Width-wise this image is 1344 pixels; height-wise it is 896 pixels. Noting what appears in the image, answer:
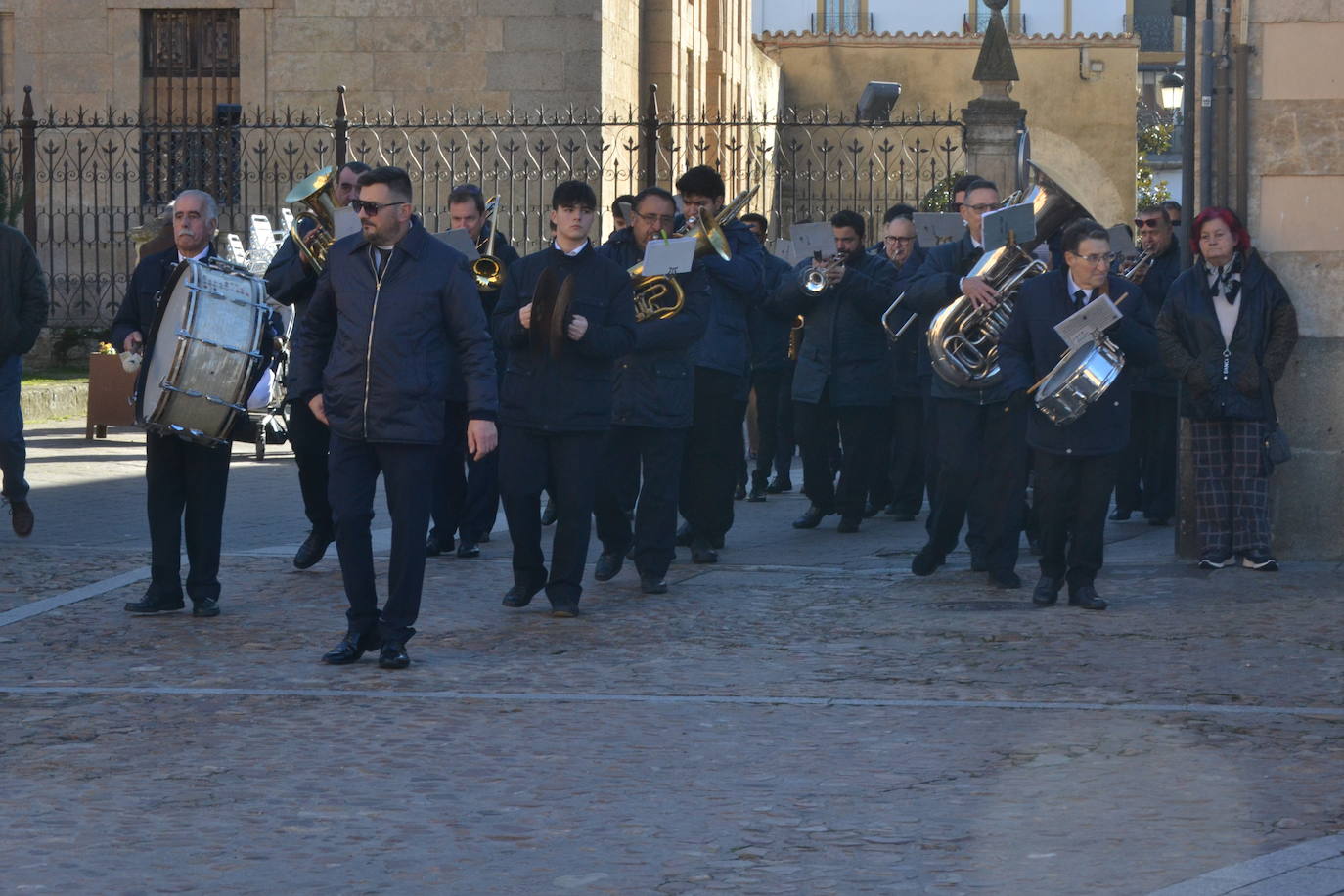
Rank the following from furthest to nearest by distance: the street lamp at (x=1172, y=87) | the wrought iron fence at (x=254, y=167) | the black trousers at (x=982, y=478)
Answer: the street lamp at (x=1172, y=87) → the wrought iron fence at (x=254, y=167) → the black trousers at (x=982, y=478)

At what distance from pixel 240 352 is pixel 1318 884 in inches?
199

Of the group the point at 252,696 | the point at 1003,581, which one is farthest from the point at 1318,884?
the point at 1003,581

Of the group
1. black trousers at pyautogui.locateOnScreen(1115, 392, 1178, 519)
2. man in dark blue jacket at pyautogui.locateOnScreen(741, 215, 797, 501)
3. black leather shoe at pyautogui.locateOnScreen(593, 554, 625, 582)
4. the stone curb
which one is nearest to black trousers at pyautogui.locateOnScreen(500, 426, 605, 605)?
black leather shoe at pyautogui.locateOnScreen(593, 554, 625, 582)

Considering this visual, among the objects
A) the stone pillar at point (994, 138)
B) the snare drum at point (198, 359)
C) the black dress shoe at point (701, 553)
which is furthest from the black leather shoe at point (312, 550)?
the stone pillar at point (994, 138)

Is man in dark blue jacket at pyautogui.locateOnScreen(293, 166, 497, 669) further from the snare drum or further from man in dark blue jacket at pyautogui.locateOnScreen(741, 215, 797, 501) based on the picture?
man in dark blue jacket at pyautogui.locateOnScreen(741, 215, 797, 501)

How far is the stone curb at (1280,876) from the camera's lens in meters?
4.85

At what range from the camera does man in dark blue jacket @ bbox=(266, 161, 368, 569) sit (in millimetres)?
9375

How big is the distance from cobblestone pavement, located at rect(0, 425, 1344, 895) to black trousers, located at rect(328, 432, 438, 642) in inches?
8.1

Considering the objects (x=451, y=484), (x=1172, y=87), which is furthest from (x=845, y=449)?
(x=1172, y=87)

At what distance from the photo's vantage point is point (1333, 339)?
1023cm

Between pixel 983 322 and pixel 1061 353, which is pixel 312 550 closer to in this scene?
pixel 983 322

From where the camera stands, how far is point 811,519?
39.6 ft

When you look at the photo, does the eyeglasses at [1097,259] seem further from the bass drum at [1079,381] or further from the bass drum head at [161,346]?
the bass drum head at [161,346]

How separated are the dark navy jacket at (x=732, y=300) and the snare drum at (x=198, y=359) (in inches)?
93.8
